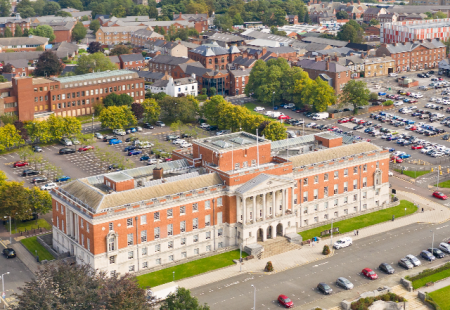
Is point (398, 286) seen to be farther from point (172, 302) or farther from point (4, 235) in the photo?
point (4, 235)

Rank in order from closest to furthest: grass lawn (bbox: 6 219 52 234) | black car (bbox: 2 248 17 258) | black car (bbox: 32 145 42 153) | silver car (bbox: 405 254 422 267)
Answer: silver car (bbox: 405 254 422 267) → black car (bbox: 2 248 17 258) → grass lawn (bbox: 6 219 52 234) → black car (bbox: 32 145 42 153)

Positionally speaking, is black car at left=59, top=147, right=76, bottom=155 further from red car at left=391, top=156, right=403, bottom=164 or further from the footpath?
red car at left=391, top=156, right=403, bottom=164

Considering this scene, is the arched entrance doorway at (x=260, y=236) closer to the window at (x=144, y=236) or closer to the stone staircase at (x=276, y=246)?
the stone staircase at (x=276, y=246)

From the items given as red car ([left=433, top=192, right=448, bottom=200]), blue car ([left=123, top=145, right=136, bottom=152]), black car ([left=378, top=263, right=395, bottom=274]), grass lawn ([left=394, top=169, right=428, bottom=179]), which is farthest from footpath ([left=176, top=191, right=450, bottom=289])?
blue car ([left=123, top=145, right=136, bottom=152])

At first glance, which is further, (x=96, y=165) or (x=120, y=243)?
(x=96, y=165)

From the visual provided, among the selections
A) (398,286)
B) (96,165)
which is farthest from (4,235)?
(398,286)

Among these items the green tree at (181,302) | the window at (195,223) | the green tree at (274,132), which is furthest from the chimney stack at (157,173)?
the green tree at (274,132)
